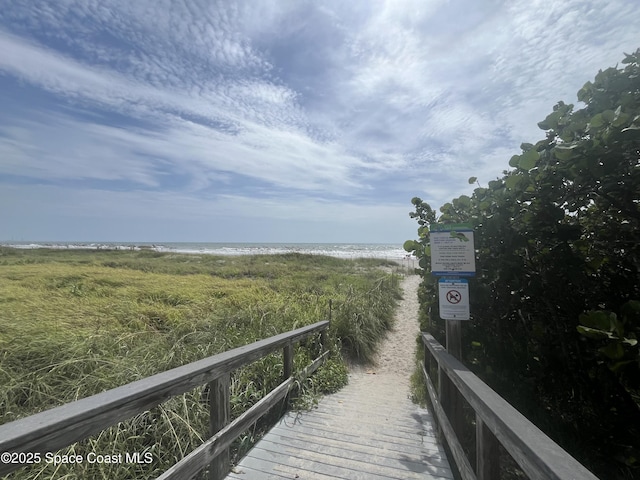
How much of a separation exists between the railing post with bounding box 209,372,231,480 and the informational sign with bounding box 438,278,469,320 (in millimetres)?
1769

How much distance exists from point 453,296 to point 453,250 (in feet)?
1.23

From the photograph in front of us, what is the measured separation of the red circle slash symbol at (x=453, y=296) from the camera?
108 inches

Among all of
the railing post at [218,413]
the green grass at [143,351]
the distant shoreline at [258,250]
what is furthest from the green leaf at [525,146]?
the distant shoreline at [258,250]

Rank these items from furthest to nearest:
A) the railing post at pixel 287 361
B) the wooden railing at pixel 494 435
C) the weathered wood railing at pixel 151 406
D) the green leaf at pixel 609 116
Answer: the railing post at pixel 287 361 < the green leaf at pixel 609 116 < the weathered wood railing at pixel 151 406 < the wooden railing at pixel 494 435

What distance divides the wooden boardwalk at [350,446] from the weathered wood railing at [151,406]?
0.29m

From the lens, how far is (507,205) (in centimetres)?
253

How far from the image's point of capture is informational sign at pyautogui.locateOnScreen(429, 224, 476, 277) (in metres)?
2.68

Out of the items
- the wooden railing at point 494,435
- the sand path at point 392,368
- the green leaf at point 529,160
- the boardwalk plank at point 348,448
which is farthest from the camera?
the sand path at point 392,368

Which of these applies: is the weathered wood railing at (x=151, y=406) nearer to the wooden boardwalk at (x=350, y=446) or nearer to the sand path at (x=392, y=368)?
the wooden boardwalk at (x=350, y=446)

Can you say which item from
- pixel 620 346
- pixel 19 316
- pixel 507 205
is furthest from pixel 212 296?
pixel 620 346

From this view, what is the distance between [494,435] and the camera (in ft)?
5.30

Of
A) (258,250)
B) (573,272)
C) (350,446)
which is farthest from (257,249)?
(573,272)

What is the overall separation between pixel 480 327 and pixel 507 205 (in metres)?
1.23

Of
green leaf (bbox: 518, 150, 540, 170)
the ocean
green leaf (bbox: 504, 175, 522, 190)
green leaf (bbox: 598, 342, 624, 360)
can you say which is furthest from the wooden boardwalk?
the ocean
